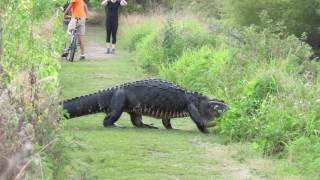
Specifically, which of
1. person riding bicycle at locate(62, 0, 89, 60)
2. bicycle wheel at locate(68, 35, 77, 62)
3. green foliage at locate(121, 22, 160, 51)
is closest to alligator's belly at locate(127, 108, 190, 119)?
bicycle wheel at locate(68, 35, 77, 62)

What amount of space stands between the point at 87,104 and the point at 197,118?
1347 mm

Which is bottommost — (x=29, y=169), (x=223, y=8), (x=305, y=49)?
(x=223, y=8)

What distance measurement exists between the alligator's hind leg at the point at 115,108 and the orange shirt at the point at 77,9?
27.8 feet

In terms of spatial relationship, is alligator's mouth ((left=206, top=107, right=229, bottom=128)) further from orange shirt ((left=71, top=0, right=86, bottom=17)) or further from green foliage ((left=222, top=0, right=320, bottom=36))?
green foliage ((left=222, top=0, right=320, bottom=36))

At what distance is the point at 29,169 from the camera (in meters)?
4.21

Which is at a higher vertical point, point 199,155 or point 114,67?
point 199,155

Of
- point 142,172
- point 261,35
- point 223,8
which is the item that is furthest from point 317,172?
point 223,8

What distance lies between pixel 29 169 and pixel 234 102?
5113 mm

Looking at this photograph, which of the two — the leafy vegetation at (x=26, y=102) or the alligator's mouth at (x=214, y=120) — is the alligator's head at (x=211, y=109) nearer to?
the alligator's mouth at (x=214, y=120)

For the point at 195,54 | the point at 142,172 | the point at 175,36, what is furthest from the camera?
the point at 175,36

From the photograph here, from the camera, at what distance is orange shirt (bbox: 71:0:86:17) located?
56.4 ft

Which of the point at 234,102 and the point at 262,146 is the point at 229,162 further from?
the point at 234,102

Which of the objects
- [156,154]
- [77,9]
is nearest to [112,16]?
[77,9]

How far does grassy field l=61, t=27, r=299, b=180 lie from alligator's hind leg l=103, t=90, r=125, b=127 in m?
0.15
